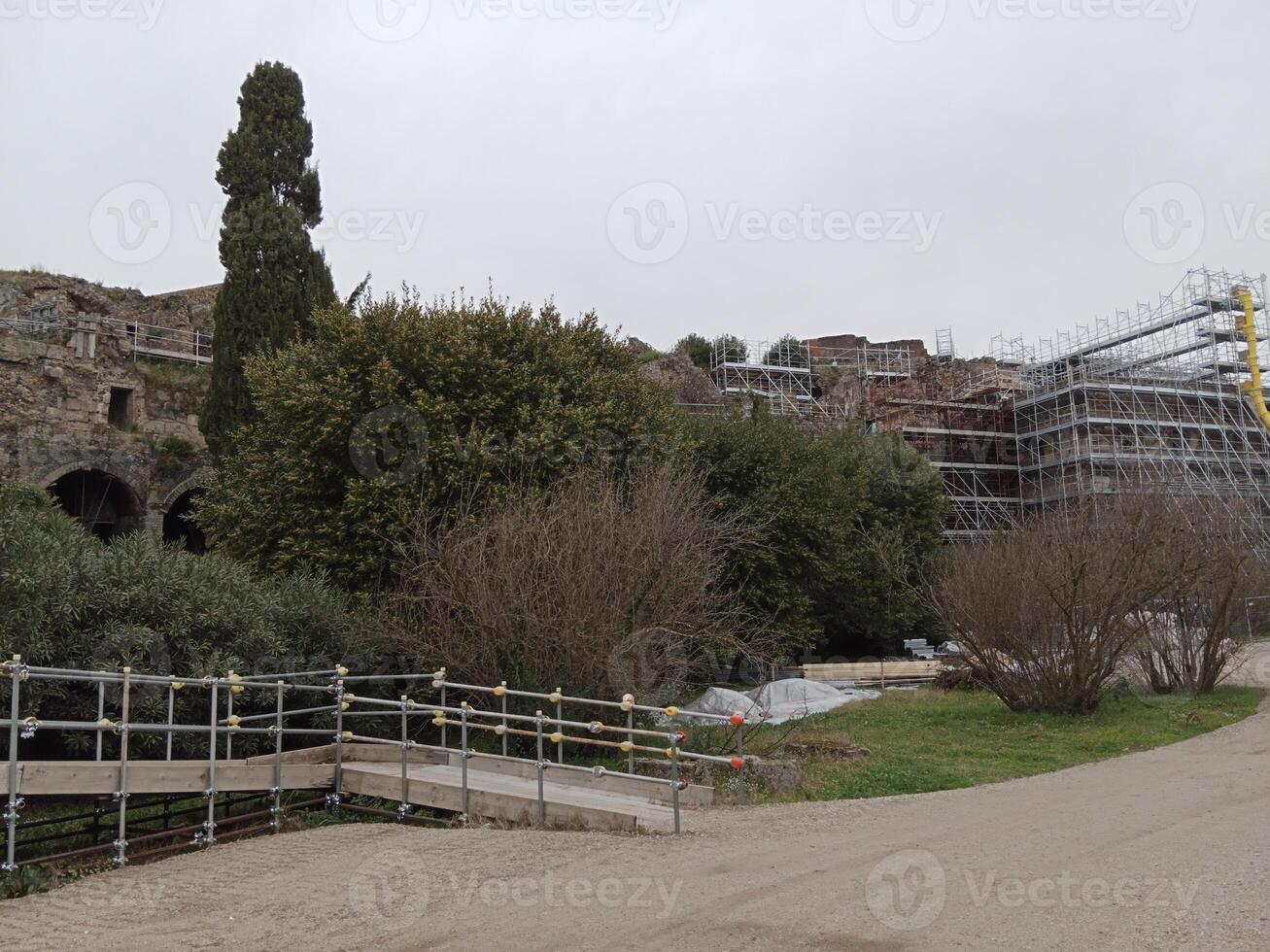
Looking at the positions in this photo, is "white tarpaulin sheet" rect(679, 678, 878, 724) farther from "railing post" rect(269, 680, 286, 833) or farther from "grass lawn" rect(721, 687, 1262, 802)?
"railing post" rect(269, 680, 286, 833)

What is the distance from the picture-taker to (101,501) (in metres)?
28.5

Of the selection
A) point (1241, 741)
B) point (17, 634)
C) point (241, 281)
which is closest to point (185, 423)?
point (241, 281)

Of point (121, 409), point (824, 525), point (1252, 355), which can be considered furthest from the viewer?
point (1252, 355)

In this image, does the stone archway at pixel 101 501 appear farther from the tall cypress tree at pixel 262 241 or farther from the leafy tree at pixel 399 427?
the leafy tree at pixel 399 427

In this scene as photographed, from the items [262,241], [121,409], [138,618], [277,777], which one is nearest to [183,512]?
[121,409]

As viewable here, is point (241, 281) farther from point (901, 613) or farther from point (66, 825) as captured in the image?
point (901, 613)

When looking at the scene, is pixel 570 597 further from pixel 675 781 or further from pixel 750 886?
pixel 750 886

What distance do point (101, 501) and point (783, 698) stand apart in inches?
757

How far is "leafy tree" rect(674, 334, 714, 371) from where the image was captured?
51.5 metres

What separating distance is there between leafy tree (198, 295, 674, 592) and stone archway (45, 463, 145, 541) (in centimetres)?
1070

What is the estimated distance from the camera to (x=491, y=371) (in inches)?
697

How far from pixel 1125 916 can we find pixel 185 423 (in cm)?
2807

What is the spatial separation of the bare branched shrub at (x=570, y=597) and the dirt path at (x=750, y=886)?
11.2ft

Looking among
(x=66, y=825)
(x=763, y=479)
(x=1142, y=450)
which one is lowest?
(x=66, y=825)
